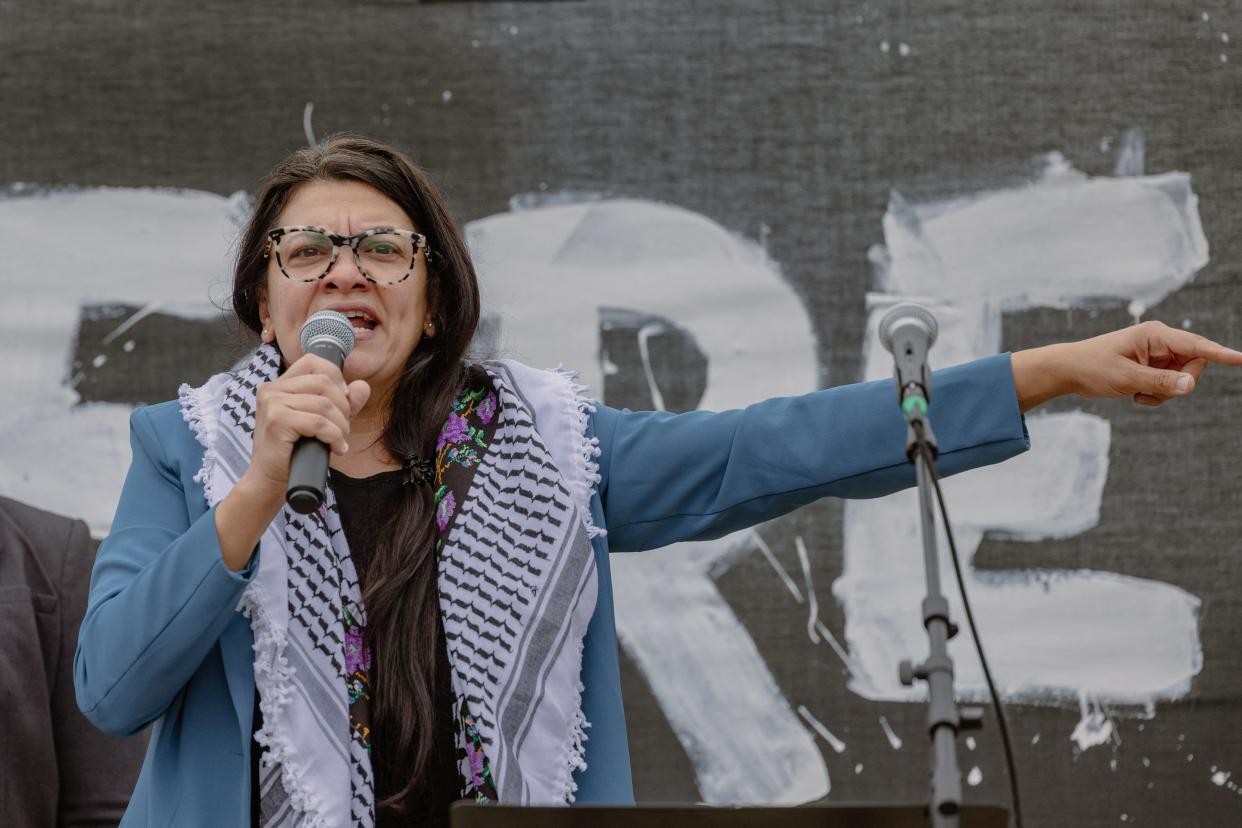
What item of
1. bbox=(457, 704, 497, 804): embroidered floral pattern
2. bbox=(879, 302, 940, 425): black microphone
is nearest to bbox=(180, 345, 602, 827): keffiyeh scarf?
bbox=(457, 704, 497, 804): embroidered floral pattern

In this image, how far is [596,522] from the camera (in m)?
1.96

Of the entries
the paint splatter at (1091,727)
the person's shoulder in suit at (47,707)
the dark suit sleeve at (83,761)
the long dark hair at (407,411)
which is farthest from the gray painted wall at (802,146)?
the long dark hair at (407,411)

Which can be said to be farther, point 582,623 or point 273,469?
point 582,623

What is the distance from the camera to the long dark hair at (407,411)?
1.76 metres

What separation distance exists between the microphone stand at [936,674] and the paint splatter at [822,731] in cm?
135

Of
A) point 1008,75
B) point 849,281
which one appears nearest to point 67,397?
point 849,281

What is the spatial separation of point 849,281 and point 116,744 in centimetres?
154

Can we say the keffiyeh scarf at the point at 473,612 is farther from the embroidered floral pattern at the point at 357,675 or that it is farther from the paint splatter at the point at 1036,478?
the paint splatter at the point at 1036,478

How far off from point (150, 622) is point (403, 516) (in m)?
0.39

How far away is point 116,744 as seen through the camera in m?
2.50

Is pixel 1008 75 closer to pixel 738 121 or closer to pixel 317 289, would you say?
pixel 738 121

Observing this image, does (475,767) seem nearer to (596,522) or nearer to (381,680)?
(381,680)

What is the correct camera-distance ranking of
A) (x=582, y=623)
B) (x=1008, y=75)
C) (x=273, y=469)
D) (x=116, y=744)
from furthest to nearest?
(x=1008, y=75), (x=116, y=744), (x=582, y=623), (x=273, y=469)

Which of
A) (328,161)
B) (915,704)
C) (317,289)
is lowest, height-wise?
(915,704)
